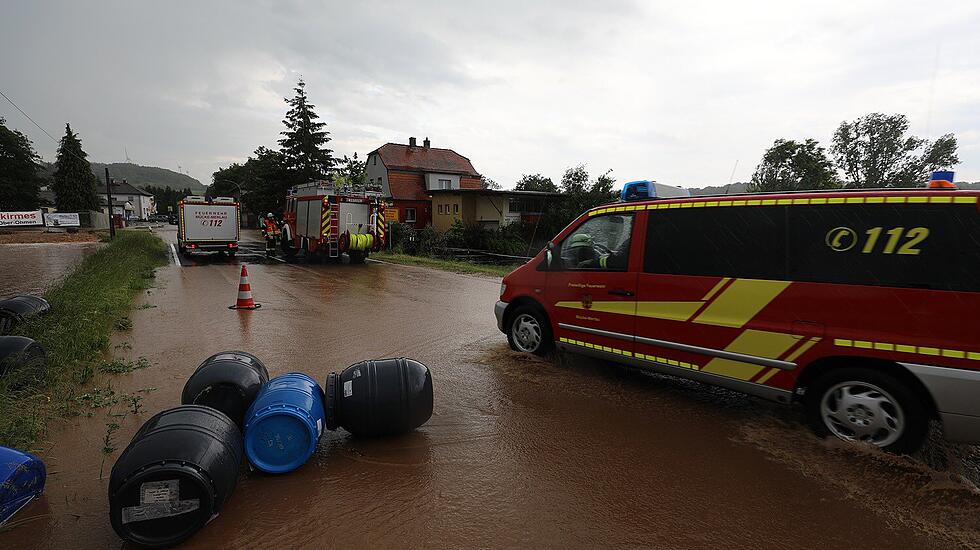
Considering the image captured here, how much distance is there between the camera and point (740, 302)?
154 inches

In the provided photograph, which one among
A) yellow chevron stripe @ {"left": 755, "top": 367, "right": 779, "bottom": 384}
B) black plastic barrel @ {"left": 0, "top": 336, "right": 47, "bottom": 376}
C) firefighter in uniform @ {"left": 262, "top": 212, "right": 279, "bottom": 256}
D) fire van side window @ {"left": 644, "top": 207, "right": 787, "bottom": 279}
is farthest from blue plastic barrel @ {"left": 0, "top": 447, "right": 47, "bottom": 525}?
firefighter in uniform @ {"left": 262, "top": 212, "right": 279, "bottom": 256}

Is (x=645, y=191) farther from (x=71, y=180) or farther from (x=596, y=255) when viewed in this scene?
(x=71, y=180)

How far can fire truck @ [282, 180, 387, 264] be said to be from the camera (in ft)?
55.3

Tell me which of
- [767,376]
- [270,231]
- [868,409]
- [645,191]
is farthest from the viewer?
[270,231]

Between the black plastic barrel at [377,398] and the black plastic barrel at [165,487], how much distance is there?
3.23 feet

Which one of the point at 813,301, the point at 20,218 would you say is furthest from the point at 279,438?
the point at 20,218

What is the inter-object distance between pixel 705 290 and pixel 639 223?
90cm

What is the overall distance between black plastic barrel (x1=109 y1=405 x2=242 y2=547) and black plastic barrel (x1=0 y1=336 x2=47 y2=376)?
2970mm

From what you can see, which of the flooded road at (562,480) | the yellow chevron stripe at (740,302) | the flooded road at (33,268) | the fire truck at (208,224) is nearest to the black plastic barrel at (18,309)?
the flooded road at (562,480)

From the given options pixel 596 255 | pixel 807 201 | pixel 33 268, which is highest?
pixel 807 201

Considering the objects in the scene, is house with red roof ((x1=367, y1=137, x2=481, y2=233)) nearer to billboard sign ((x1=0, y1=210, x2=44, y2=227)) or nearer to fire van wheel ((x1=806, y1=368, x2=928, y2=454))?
billboard sign ((x1=0, y1=210, x2=44, y2=227))

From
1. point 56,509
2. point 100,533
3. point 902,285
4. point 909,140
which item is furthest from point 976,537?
point 909,140

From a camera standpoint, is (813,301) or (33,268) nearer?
(813,301)

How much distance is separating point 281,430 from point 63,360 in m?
3.62
